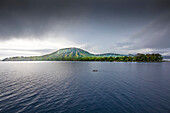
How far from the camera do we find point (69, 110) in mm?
16016

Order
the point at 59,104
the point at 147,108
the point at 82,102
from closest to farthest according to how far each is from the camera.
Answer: the point at 147,108 → the point at 59,104 → the point at 82,102

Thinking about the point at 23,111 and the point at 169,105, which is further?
the point at 169,105

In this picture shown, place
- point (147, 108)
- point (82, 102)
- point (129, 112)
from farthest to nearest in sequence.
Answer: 1. point (82, 102)
2. point (147, 108)
3. point (129, 112)

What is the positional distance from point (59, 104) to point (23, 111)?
6347 mm

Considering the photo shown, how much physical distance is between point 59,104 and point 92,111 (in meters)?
7.20

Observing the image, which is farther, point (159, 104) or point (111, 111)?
point (159, 104)

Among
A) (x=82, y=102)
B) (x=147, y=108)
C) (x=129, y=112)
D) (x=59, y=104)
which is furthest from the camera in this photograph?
(x=82, y=102)

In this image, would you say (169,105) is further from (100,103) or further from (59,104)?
(59,104)

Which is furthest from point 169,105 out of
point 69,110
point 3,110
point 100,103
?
point 3,110

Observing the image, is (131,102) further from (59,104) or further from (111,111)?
(59,104)

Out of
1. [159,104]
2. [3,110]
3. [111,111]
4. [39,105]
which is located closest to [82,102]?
[111,111]

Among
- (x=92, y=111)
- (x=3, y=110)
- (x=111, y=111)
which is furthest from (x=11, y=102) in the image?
(x=111, y=111)

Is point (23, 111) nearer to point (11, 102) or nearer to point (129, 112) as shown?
point (11, 102)

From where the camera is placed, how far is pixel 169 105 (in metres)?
17.6
